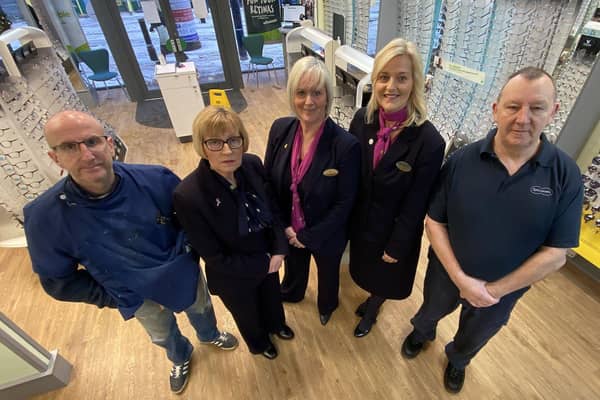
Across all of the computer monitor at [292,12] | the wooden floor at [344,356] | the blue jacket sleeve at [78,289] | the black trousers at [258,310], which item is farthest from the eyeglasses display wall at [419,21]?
the computer monitor at [292,12]

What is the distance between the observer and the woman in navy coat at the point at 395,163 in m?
1.21

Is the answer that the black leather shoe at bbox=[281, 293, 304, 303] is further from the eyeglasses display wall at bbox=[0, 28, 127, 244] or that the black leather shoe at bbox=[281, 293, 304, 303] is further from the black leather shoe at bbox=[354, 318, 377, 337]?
the eyeglasses display wall at bbox=[0, 28, 127, 244]

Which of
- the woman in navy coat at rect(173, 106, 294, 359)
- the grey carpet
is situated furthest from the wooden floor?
the grey carpet

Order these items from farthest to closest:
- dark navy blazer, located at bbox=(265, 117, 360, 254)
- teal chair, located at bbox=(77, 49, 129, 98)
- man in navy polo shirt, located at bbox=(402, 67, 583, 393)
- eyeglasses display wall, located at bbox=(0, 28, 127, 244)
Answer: teal chair, located at bbox=(77, 49, 129, 98) < eyeglasses display wall, located at bbox=(0, 28, 127, 244) < dark navy blazer, located at bbox=(265, 117, 360, 254) < man in navy polo shirt, located at bbox=(402, 67, 583, 393)

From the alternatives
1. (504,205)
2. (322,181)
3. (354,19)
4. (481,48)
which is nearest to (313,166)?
(322,181)

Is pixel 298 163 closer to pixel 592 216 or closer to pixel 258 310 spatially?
pixel 258 310

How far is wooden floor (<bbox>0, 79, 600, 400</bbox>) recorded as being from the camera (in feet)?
5.80

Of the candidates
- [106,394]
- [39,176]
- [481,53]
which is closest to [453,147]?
[481,53]

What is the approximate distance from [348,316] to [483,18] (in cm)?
241

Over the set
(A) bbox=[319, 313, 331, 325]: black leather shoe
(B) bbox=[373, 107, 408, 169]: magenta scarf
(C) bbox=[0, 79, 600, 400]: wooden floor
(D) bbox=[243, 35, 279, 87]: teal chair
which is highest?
(B) bbox=[373, 107, 408, 169]: magenta scarf

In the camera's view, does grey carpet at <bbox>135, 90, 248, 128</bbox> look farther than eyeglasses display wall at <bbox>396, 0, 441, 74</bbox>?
Yes

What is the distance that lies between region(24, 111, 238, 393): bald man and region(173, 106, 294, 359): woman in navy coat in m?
0.14

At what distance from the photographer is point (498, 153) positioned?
108cm

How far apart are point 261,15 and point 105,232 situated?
6.30 m
